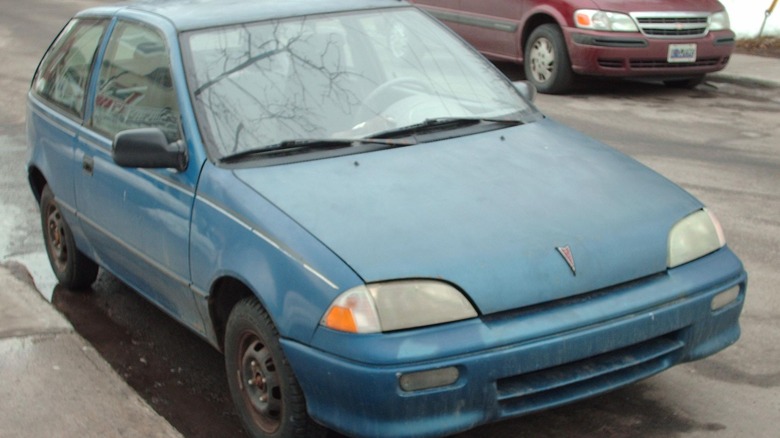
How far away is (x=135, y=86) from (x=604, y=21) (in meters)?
7.26

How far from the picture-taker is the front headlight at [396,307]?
3938 mm

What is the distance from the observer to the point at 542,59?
1258 cm

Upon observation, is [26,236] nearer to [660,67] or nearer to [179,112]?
[179,112]

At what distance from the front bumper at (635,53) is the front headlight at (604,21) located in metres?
0.06

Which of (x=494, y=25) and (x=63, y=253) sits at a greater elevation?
(x=494, y=25)

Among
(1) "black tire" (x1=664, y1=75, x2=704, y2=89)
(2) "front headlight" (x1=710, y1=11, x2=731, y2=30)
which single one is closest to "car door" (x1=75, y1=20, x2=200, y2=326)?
(2) "front headlight" (x1=710, y1=11, x2=731, y2=30)

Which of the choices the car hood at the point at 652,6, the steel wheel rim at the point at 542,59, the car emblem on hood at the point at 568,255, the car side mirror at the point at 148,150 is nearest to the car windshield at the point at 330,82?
the car side mirror at the point at 148,150

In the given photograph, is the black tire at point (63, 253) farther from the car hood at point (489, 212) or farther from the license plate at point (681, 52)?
the license plate at point (681, 52)

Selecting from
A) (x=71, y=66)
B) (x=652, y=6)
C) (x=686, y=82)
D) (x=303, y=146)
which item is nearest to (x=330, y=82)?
(x=303, y=146)

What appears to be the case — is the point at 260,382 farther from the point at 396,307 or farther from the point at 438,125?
the point at 438,125

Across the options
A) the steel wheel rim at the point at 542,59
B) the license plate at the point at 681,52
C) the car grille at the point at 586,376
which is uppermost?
the car grille at the point at 586,376

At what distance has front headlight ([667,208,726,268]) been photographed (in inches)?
174

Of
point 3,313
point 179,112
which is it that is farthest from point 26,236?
point 179,112

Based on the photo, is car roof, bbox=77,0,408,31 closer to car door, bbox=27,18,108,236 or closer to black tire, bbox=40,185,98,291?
car door, bbox=27,18,108,236
